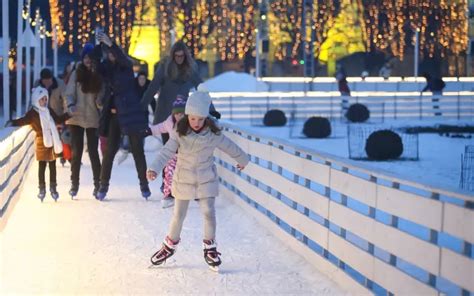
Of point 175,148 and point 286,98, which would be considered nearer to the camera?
point 175,148

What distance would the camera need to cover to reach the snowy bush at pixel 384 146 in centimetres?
2377

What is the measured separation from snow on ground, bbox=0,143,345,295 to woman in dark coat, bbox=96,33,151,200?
0.49m

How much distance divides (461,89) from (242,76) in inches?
445

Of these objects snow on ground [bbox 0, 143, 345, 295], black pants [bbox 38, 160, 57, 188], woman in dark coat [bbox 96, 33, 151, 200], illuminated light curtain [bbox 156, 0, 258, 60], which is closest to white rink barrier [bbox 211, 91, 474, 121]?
illuminated light curtain [bbox 156, 0, 258, 60]

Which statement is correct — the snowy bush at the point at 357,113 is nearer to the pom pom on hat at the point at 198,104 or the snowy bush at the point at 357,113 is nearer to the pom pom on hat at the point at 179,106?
the pom pom on hat at the point at 179,106

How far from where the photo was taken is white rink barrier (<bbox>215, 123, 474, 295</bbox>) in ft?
21.3

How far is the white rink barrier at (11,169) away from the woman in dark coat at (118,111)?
3.15ft

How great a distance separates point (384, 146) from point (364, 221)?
15.7m

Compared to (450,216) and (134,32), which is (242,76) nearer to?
(134,32)

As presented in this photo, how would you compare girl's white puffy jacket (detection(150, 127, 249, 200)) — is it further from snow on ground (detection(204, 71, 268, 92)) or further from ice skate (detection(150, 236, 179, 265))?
snow on ground (detection(204, 71, 268, 92))

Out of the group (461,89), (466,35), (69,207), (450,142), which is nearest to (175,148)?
(69,207)

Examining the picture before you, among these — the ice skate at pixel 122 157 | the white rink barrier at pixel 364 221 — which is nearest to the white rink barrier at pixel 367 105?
the ice skate at pixel 122 157

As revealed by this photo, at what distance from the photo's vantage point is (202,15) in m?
72.8

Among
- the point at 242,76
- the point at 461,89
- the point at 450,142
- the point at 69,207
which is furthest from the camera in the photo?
the point at 461,89
